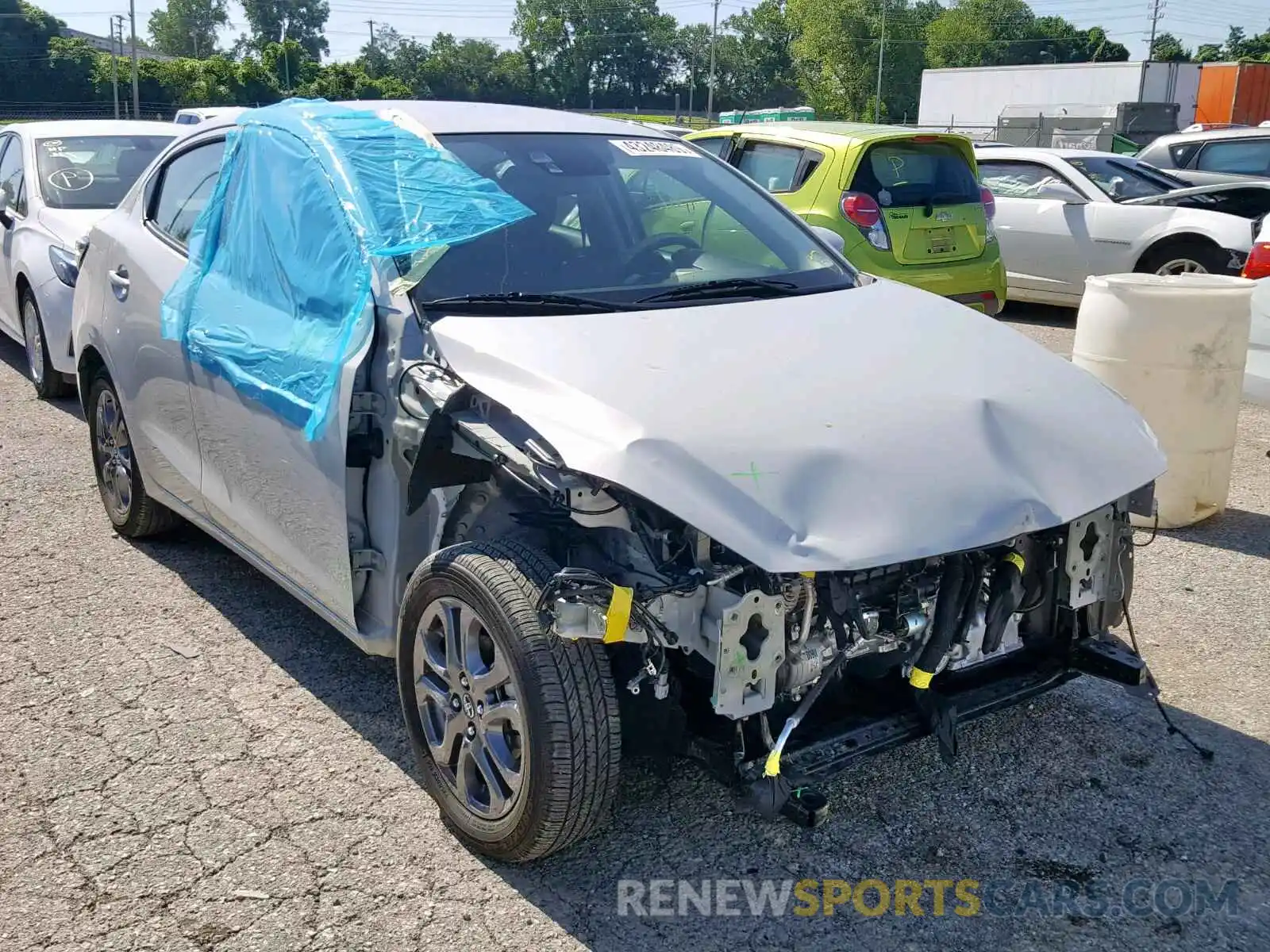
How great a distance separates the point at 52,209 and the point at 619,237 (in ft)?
17.0

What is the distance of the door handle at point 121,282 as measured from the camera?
4.50m

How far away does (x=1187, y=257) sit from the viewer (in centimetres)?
1025

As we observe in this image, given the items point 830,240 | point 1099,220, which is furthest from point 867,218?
point 830,240

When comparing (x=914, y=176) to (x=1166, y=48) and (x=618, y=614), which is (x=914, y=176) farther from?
(x=1166, y=48)

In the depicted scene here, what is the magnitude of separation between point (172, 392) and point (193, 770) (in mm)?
1396

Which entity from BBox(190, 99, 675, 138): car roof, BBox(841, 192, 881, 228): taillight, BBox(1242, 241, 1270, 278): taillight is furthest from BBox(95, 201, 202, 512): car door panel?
BBox(1242, 241, 1270, 278): taillight

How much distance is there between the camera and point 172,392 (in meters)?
4.18

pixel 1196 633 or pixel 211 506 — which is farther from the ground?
pixel 211 506

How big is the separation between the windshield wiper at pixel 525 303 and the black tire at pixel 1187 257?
7.87 meters

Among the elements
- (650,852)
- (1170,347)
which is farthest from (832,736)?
(1170,347)

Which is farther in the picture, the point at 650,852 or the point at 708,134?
the point at 708,134

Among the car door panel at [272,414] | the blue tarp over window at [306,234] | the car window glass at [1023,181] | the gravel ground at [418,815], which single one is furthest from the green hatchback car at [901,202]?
the car door panel at [272,414]

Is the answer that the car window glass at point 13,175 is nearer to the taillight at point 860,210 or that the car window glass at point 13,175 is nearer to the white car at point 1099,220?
the taillight at point 860,210

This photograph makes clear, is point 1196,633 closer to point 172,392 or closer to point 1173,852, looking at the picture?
point 1173,852
